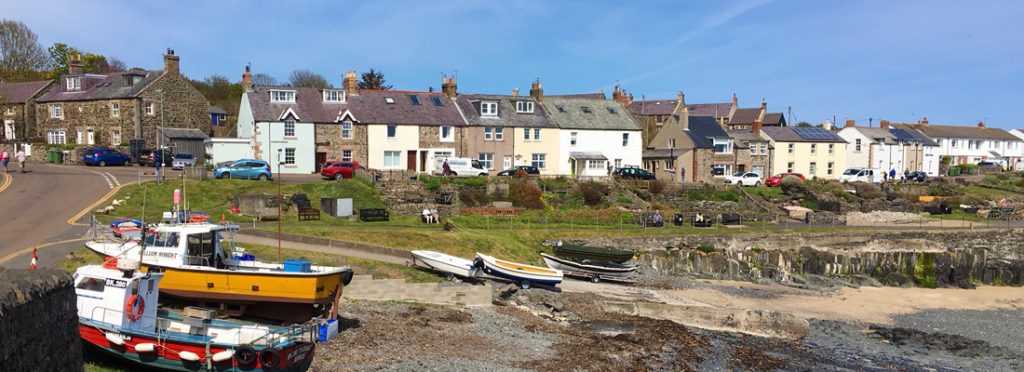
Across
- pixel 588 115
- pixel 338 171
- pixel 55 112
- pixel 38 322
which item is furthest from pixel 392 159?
pixel 38 322

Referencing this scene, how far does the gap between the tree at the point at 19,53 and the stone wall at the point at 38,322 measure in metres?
80.2

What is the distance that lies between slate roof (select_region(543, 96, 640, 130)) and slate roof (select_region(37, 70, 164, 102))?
32232 millimetres

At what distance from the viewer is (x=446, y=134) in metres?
59.8

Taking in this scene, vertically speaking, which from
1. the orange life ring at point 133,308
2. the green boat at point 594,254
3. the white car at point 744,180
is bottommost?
the green boat at point 594,254

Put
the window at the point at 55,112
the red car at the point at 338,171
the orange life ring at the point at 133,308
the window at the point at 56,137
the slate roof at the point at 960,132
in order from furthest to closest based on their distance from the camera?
the slate roof at the point at 960,132, the window at the point at 55,112, the window at the point at 56,137, the red car at the point at 338,171, the orange life ring at the point at 133,308

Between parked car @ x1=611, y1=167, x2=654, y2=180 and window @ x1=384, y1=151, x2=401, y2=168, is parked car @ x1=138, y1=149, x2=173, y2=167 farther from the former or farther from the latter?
parked car @ x1=611, y1=167, x2=654, y2=180

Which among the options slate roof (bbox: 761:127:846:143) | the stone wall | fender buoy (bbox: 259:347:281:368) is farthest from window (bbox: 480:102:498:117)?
the stone wall

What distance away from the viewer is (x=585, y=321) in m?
26.3

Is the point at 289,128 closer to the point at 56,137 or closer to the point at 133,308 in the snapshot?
the point at 56,137

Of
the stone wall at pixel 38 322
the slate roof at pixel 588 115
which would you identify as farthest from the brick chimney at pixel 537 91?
the stone wall at pixel 38 322

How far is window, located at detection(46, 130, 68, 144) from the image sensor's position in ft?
205

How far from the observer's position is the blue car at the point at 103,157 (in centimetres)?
5291

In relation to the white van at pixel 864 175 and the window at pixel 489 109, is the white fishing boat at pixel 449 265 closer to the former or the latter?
the window at pixel 489 109

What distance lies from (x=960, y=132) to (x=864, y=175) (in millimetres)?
39871
